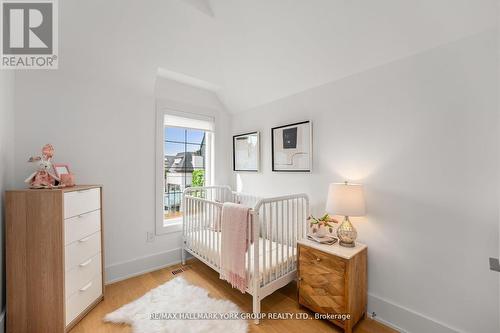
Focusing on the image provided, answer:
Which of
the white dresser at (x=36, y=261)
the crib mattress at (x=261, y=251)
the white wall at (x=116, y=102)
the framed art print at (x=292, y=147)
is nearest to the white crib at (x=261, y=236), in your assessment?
the crib mattress at (x=261, y=251)

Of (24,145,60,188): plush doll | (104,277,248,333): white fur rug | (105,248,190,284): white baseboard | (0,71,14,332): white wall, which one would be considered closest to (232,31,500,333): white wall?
(104,277,248,333): white fur rug

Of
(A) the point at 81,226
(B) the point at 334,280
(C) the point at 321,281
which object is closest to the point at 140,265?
(A) the point at 81,226

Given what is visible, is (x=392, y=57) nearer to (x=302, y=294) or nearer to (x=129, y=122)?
(x=302, y=294)

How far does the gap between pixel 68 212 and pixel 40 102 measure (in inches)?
44.3

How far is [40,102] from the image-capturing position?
1.92 metres

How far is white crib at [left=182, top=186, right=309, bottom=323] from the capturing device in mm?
1712

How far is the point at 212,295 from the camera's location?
78.6 inches

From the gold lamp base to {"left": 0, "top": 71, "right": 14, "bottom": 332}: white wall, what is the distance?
8.40 feet

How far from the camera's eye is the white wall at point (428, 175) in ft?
4.27

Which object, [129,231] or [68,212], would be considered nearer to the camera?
[68,212]

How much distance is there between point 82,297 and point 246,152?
7.22ft

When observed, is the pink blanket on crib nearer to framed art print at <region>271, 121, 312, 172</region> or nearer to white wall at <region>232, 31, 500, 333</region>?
framed art print at <region>271, 121, 312, 172</region>

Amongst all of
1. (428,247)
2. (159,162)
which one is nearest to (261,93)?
(159,162)

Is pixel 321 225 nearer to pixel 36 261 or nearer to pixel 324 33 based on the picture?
pixel 324 33
